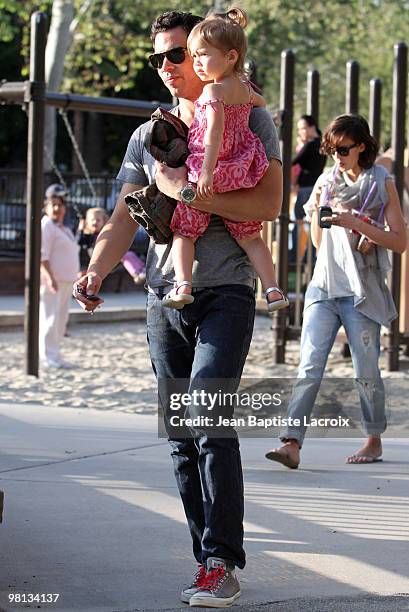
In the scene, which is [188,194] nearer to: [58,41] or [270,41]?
[58,41]

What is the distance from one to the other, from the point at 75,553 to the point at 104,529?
1.28 ft

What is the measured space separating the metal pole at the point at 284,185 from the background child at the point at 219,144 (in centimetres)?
679

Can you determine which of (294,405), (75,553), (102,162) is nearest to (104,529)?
(75,553)

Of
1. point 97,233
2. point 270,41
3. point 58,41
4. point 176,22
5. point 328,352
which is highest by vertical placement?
point 270,41

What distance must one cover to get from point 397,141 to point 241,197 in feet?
22.0

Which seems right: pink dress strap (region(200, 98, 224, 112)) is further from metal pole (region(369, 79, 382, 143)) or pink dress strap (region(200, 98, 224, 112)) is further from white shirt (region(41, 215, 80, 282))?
white shirt (region(41, 215, 80, 282))

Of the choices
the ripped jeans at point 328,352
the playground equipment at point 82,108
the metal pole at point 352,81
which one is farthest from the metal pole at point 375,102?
the ripped jeans at point 328,352

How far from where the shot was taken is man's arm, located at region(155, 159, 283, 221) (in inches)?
173

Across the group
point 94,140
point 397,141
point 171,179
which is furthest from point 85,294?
point 94,140

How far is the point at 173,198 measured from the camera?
176 inches

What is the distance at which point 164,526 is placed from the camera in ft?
17.8

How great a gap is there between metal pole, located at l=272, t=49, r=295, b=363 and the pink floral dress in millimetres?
6784

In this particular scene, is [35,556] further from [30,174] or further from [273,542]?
[30,174]

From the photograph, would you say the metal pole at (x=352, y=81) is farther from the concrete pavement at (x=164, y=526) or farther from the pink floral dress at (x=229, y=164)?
the pink floral dress at (x=229, y=164)
